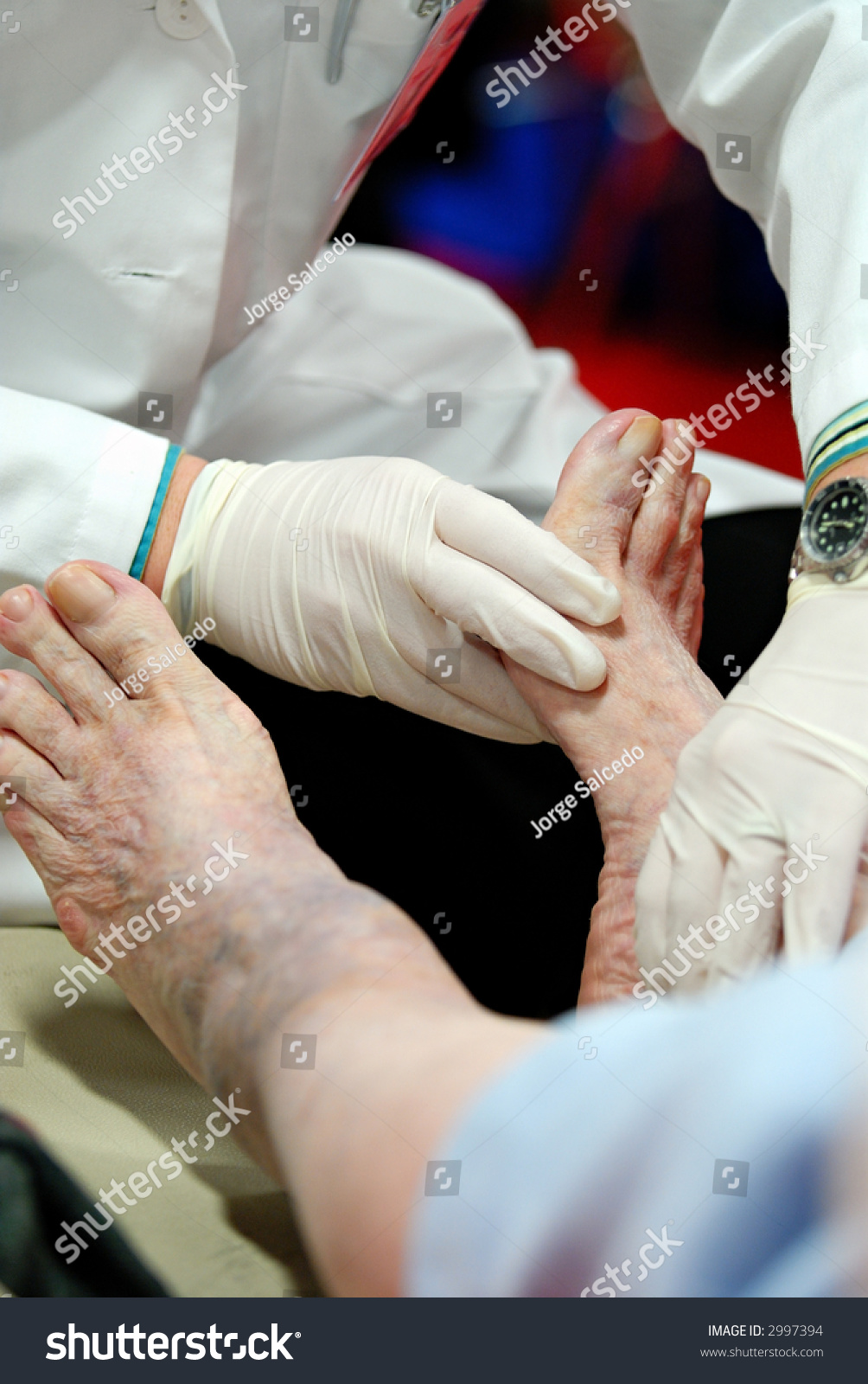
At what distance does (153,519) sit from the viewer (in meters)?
0.82

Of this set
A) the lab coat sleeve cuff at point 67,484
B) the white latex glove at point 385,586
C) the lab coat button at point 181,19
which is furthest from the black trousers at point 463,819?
the lab coat button at point 181,19

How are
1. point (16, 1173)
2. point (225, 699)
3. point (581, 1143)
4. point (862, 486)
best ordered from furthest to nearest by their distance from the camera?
1. point (225, 699)
2. point (862, 486)
3. point (16, 1173)
4. point (581, 1143)

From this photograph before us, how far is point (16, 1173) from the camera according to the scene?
582mm

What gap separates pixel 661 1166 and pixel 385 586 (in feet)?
1.46

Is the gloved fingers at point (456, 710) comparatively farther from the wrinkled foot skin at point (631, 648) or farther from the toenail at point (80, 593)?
the toenail at point (80, 593)

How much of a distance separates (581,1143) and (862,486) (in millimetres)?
442

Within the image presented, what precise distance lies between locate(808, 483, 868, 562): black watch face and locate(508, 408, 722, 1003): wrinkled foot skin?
155 millimetres

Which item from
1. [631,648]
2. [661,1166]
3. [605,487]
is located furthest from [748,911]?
[605,487]

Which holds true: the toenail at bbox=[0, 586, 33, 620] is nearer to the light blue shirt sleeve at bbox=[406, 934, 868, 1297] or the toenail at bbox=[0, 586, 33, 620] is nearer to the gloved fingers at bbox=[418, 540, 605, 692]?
the gloved fingers at bbox=[418, 540, 605, 692]

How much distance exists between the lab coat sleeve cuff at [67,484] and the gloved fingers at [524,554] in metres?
0.23

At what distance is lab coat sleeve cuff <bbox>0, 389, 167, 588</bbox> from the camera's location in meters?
0.78

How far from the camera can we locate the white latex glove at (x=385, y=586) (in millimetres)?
754

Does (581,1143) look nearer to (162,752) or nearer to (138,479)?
(162,752)
